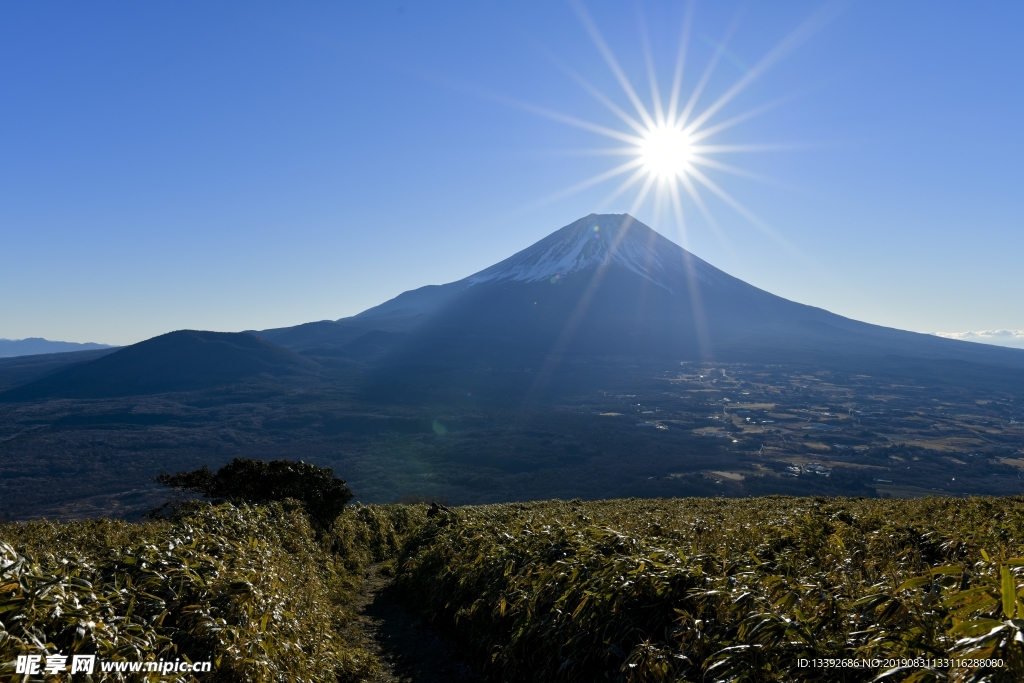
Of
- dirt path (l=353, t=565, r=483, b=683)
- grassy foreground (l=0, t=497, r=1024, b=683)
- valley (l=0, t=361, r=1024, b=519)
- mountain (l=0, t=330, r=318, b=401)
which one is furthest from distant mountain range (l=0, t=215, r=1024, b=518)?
grassy foreground (l=0, t=497, r=1024, b=683)

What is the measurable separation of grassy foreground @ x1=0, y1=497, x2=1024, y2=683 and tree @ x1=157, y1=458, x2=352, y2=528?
13.5 feet

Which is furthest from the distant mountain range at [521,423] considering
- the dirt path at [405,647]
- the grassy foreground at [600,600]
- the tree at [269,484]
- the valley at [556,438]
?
the grassy foreground at [600,600]

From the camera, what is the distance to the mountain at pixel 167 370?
15400 cm

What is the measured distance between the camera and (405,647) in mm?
9555

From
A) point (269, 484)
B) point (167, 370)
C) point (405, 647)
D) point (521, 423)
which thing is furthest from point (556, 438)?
point (167, 370)

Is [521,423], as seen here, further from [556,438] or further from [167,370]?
[167,370]

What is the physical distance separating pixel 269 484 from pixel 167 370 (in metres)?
187

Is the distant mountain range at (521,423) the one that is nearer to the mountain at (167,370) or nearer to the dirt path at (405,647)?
the mountain at (167,370)

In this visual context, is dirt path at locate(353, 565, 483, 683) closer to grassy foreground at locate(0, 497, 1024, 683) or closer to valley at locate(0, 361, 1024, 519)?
grassy foreground at locate(0, 497, 1024, 683)

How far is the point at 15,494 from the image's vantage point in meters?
66.2

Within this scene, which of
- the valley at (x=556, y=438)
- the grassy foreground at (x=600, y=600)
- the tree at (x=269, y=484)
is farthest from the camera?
the valley at (x=556, y=438)

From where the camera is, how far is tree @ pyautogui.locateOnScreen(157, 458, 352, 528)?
15172mm

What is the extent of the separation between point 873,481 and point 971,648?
93020 millimetres

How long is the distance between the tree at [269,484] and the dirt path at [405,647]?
3935 millimetres
